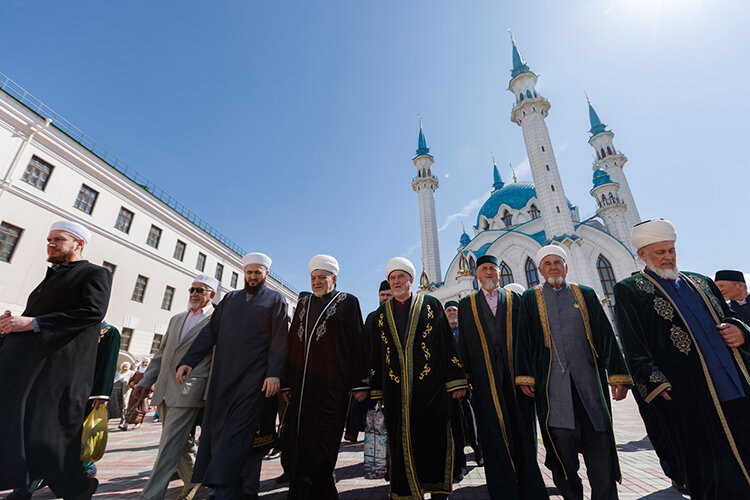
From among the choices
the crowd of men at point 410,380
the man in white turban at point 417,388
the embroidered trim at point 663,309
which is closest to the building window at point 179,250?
the crowd of men at point 410,380

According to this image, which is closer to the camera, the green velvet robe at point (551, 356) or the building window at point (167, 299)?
the green velvet robe at point (551, 356)

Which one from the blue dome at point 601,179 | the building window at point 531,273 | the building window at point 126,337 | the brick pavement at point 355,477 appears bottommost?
the brick pavement at point 355,477

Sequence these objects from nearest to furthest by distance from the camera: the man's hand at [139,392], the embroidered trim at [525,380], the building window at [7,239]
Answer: the embroidered trim at [525,380] < the man's hand at [139,392] < the building window at [7,239]

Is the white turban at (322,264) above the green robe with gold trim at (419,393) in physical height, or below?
above

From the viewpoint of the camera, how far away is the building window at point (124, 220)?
15.2 metres

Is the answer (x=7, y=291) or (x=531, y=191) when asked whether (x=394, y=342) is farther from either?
(x=531, y=191)

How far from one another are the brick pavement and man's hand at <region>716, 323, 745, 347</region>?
1.62m

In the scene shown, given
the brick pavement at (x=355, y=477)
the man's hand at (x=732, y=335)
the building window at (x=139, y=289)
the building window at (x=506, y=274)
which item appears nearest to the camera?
the man's hand at (x=732, y=335)

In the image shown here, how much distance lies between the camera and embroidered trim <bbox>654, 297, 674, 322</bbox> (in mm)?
2389

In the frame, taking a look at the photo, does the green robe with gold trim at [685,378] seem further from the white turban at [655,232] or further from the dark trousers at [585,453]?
the dark trousers at [585,453]

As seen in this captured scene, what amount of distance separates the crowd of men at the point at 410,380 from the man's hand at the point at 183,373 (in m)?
0.02

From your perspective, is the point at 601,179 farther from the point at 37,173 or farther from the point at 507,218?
the point at 37,173

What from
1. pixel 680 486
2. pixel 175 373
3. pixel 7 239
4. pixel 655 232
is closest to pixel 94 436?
pixel 175 373

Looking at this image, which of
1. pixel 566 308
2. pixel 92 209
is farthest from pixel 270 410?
pixel 92 209
